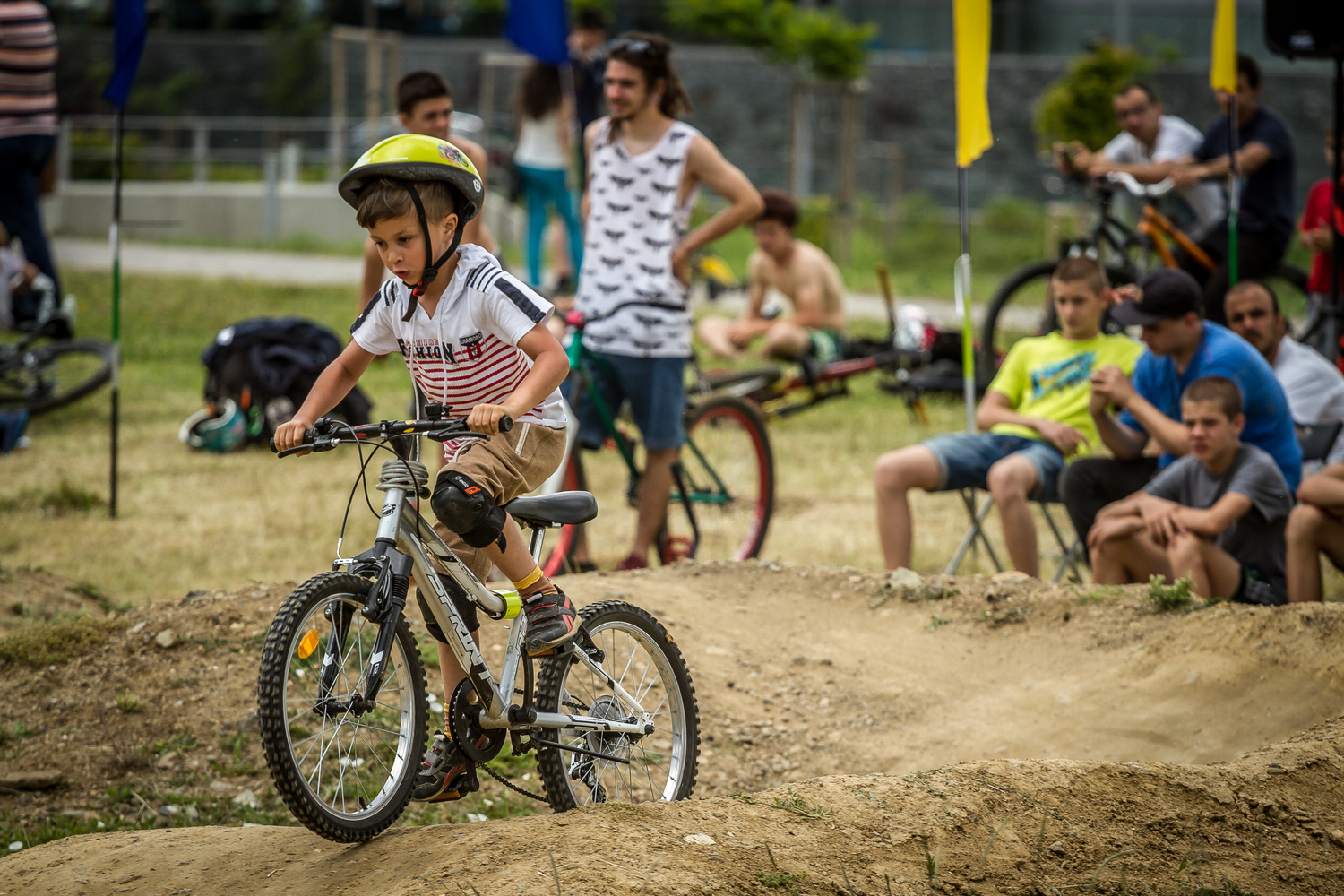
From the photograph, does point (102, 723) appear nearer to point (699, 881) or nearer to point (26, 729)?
point (26, 729)

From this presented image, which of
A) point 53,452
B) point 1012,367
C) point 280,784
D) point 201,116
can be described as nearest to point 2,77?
point 53,452

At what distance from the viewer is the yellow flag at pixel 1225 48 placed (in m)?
6.81

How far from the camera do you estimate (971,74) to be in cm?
613

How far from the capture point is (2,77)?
9.69 metres

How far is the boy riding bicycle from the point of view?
3238mm

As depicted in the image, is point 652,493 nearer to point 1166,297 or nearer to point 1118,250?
point 1166,297

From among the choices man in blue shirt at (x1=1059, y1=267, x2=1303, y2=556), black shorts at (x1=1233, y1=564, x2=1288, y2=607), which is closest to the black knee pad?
man in blue shirt at (x1=1059, y1=267, x2=1303, y2=556)

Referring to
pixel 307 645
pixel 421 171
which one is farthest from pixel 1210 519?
pixel 307 645

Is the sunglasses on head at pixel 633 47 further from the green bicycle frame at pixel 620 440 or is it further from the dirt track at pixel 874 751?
the dirt track at pixel 874 751

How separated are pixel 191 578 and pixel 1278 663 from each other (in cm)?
466

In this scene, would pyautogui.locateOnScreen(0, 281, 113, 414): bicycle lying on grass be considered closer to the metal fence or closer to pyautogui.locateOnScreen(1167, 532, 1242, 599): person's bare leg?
pyautogui.locateOnScreen(1167, 532, 1242, 599): person's bare leg

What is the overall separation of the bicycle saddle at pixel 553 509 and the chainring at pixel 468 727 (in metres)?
0.44

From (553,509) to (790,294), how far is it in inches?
268

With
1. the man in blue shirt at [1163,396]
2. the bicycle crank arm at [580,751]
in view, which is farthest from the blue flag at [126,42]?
the man in blue shirt at [1163,396]
